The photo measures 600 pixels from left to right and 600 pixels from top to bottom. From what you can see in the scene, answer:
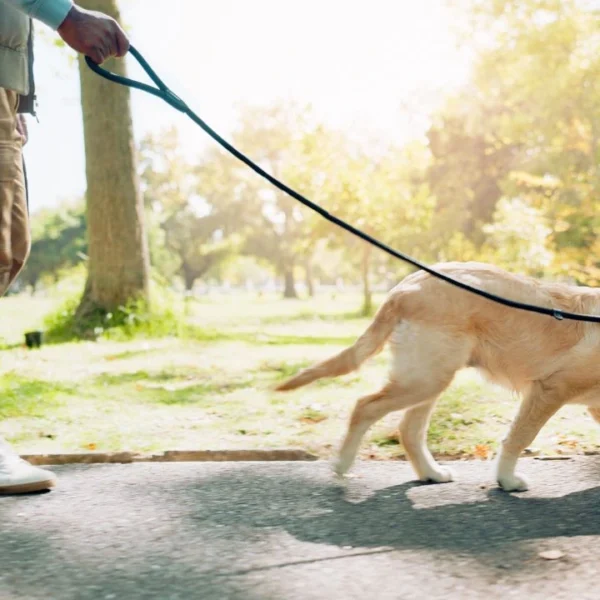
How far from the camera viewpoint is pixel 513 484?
11.8 ft

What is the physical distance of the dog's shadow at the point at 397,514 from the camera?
2.91 m

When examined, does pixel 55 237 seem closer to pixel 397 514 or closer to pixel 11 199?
pixel 11 199

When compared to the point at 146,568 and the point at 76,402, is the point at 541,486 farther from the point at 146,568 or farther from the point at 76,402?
the point at 76,402

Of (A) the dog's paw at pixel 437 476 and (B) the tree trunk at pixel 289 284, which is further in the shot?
(B) the tree trunk at pixel 289 284

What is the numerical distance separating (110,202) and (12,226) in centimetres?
791

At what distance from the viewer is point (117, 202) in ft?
37.2

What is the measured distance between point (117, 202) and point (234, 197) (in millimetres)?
44128

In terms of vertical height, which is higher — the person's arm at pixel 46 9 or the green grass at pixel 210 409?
the person's arm at pixel 46 9

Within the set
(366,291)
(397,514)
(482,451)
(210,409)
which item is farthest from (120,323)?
(366,291)

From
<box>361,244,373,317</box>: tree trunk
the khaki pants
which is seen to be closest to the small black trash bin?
the khaki pants

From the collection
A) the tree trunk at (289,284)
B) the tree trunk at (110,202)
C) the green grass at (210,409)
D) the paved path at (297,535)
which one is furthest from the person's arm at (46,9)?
the tree trunk at (289,284)

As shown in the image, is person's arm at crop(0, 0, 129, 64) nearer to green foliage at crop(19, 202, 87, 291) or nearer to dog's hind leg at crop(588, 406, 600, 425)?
dog's hind leg at crop(588, 406, 600, 425)

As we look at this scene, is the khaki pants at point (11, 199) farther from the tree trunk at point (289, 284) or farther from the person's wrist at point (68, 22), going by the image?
the tree trunk at point (289, 284)

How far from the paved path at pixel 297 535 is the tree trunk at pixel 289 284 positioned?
49492mm
